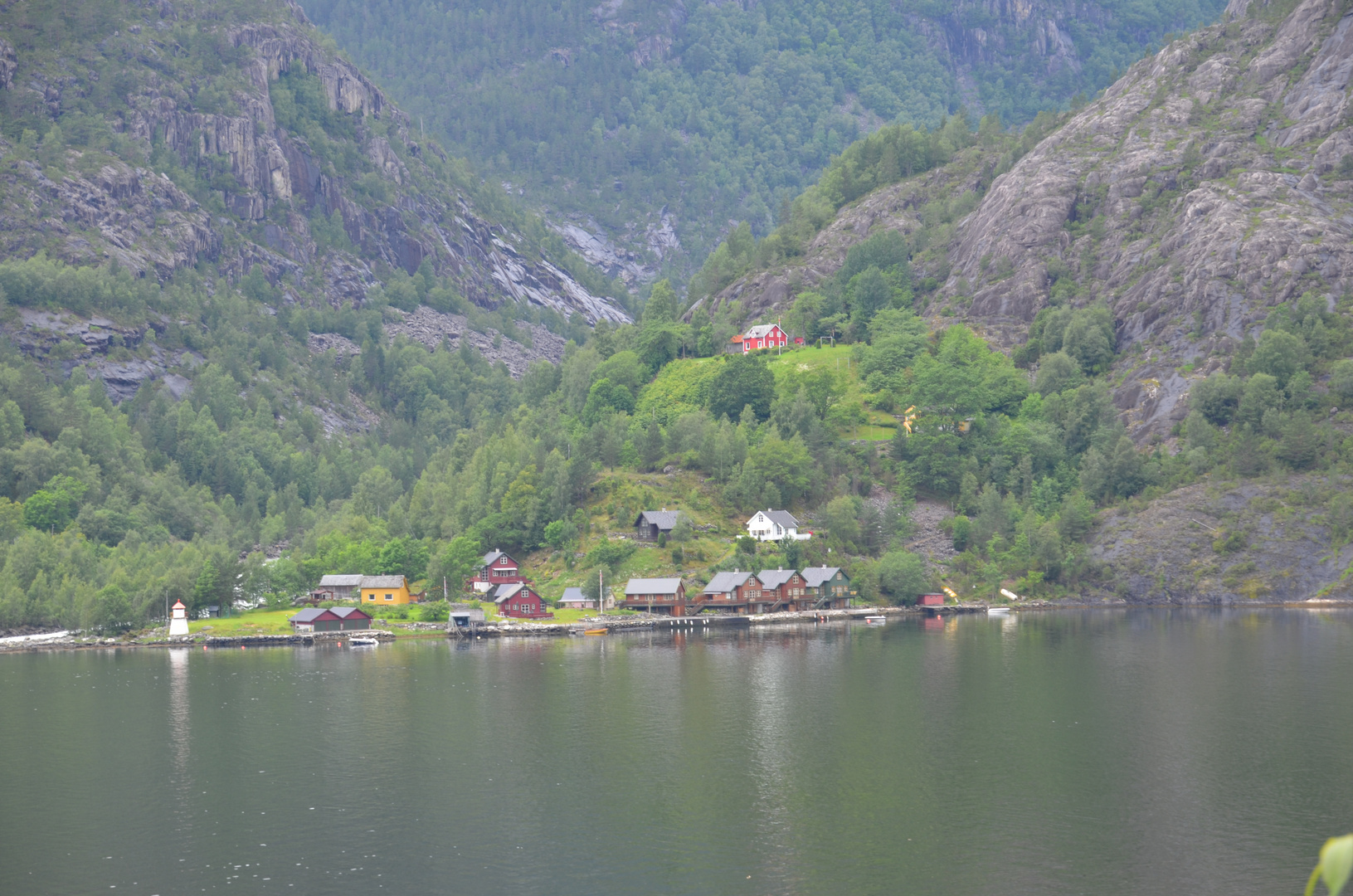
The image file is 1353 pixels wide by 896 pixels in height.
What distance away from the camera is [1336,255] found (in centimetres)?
18088

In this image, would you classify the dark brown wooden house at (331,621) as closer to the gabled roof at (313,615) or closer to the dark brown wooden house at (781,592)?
the gabled roof at (313,615)

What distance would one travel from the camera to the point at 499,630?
449 ft

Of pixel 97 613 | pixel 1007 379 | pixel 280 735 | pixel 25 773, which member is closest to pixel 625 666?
pixel 280 735

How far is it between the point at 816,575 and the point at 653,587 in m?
22.0

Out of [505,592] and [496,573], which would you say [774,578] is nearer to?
[505,592]

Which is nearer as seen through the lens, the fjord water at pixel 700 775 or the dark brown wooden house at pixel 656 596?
the fjord water at pixel 700 775

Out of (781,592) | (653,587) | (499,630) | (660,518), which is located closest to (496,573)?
(499,630)

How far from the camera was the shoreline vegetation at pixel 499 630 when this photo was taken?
137 meters

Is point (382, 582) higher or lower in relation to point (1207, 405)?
lower

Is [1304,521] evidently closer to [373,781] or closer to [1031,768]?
[1031,768]

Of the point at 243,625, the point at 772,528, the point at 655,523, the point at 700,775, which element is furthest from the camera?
the point at 772,528

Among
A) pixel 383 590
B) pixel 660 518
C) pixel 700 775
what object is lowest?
pixel 700 775

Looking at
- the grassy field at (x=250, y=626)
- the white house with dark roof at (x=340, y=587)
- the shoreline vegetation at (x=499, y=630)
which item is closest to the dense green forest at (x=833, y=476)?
the shoreline vegetation at (x=499, y=630)

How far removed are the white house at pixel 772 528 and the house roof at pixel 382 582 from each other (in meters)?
44.7
